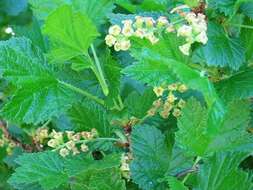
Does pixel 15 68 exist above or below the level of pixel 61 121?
above

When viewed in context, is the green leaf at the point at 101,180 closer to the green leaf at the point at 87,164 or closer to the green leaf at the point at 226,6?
the green leaf at the point at 87,164

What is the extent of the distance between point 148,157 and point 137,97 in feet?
0.36

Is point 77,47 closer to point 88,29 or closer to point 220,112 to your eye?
point 88,29

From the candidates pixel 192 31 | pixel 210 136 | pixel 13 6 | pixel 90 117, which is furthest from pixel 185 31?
pixel 13 6

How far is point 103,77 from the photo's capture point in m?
0.89

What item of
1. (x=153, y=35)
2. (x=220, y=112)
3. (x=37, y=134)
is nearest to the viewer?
(x=220, y=112)

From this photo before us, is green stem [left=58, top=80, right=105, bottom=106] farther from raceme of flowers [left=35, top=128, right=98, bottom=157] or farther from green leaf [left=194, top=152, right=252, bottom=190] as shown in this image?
green leaf [left=194, top=152, right=252, bottom=190]

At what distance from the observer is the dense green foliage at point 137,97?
0.79m

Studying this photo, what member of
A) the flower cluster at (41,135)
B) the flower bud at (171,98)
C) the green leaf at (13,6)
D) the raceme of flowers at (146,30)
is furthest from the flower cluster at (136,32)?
the green leaf at (13,6)

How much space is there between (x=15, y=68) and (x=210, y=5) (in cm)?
29

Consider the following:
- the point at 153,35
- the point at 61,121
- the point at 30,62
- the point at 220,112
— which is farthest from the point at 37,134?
the point at 220,112

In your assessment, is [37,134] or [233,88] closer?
[233,88]

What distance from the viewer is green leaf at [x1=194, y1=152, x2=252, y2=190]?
0.78m

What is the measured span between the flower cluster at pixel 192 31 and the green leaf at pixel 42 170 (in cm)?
27
